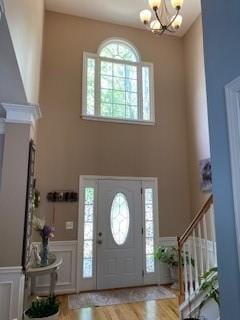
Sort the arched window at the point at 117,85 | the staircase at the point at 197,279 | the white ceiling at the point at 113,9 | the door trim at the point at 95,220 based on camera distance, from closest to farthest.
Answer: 1. the staircase at the point at 197,279
2. the door trim at the point at 95,220
3. the white ceiling at the point at 113,9
4. the arched window at the point at 117,85

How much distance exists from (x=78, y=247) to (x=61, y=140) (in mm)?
2165

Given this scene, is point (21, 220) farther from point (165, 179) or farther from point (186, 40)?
point (186, 40)

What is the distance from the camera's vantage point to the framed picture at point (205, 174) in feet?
16.6

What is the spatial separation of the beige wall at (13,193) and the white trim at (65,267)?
171 cm

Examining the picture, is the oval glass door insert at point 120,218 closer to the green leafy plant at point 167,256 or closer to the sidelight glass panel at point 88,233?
the sidelight glass panel at point 88,233

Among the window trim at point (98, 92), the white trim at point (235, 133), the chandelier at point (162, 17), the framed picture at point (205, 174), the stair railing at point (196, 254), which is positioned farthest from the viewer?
the window trim at point (98, 92)

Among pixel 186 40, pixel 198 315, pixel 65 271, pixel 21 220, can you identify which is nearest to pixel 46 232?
pixel 21 220

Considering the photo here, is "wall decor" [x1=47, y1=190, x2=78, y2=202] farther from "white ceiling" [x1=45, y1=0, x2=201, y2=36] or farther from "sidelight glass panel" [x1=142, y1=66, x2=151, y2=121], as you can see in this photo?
"white ceiling" [x1=45, y1=0, x2=201, y2=36]

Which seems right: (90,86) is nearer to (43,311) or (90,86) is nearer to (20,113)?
(20,113)

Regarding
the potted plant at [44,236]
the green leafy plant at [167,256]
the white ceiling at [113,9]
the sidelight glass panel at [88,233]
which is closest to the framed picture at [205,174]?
the green leafy plant at [167,256]

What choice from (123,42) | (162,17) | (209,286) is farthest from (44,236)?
(162,17)

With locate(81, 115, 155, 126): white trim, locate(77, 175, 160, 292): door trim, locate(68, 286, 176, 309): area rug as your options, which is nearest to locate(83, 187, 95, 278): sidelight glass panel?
locate(77, 175, 160, 292): door trim

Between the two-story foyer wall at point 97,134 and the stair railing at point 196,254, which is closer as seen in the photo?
the stair railing at point 196,254

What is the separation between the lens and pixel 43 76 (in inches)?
213
